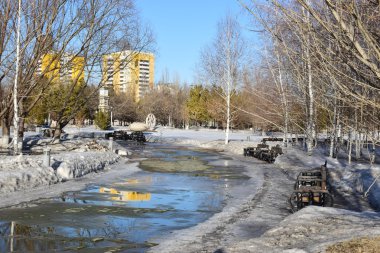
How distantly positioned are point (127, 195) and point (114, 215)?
9.49 feet

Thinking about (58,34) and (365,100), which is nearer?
(365,100)

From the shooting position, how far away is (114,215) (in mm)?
10203

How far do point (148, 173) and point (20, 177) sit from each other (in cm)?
628

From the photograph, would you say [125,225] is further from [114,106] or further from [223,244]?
[114,106]

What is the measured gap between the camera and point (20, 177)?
13.6m

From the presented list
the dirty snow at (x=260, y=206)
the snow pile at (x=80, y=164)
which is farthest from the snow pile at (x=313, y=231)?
the snow pile at (x=80, y=164)

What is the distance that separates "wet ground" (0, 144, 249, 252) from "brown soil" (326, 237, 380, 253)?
3.02 metres

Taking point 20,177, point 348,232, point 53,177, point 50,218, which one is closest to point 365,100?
point 348,232

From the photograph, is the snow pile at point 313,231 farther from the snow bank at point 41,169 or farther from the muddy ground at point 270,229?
the snow bank at point 41,169

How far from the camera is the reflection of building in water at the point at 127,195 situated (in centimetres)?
1251

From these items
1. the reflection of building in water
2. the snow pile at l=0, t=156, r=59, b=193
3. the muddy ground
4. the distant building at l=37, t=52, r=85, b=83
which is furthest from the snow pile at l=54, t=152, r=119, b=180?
the distant building at l=37, t=52, r=85, b=83

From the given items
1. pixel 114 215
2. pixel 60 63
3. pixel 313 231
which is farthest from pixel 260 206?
pixel 60 63

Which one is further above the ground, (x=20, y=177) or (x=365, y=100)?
(x=365, y=100)

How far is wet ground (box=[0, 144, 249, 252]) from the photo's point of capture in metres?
7.78
